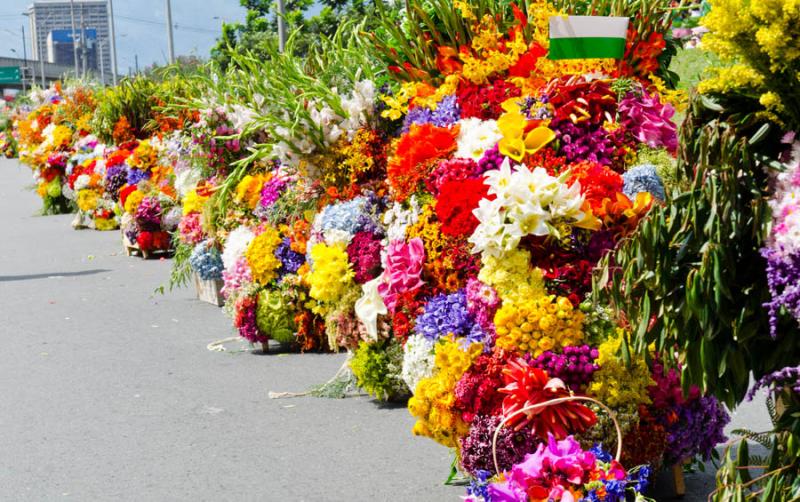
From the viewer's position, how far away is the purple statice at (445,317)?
452 cm

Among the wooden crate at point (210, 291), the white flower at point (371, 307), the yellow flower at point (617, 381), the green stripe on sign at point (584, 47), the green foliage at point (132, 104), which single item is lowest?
the wooden crate at point (210, 291)

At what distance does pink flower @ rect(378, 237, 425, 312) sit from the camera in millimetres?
4871

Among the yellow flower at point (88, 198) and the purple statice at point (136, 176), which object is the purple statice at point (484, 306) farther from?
the yellow flower at point (88, 198)

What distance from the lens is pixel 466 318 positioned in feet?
14.8

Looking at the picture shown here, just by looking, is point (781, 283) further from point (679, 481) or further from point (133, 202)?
point (133, 202)

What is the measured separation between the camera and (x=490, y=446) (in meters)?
4.23

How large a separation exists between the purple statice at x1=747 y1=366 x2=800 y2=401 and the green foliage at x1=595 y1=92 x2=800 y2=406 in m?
0.05

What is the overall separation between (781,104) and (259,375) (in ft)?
16.4

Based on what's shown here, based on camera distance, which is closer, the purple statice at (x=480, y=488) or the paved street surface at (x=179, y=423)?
the purple statice at (x=480, y=488)

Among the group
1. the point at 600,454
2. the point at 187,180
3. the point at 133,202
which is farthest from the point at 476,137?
the point at 133,202

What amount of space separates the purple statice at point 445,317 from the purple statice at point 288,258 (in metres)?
2.91

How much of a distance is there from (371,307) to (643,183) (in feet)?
5.86

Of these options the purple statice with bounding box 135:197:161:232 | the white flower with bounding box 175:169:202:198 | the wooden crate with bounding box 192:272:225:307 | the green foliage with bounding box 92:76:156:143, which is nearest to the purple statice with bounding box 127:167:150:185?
the purple statice with bounding box 135:197:161:232

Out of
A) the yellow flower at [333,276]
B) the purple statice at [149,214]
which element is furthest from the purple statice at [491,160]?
the purple statice at [149,214]
